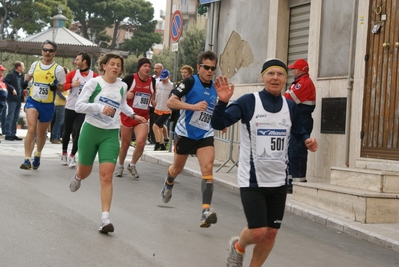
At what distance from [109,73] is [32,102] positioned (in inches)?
178

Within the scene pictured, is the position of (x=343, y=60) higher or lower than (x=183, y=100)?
higher

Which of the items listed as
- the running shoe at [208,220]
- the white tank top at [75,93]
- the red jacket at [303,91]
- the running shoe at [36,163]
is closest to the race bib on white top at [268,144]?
the running shoe at [208,220]

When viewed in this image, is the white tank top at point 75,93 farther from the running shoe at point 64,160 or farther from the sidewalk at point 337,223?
the sidewalk at point 337,223

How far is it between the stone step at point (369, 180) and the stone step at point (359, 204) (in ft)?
0.57

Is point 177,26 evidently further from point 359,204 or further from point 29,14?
point 29,14

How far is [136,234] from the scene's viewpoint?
27.3ft

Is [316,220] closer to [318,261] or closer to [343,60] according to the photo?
[318,261]

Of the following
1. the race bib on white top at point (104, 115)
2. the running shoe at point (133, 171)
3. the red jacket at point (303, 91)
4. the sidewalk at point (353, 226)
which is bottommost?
the sidewalk at point (353, 226)

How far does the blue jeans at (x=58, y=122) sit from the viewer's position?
21781 millimetres

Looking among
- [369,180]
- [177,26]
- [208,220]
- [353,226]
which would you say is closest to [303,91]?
[369,180]

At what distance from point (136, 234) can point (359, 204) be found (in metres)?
3.31

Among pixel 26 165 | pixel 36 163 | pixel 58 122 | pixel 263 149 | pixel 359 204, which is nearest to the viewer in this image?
pixel 263 149

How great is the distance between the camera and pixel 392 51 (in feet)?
41.1

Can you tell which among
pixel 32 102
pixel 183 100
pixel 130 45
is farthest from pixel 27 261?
pixel 130 45
